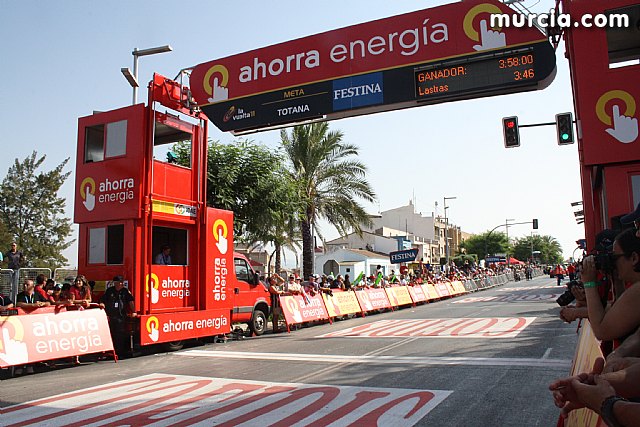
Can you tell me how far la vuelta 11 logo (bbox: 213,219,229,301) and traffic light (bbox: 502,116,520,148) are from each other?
26.7 ft

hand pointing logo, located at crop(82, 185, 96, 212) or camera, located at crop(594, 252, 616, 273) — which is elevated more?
hand pointing logo, located at crop(82, 185, 96, 212)

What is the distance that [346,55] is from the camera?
1023cm

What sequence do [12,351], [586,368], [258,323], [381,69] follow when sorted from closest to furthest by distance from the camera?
1. [586,368]
2. [12,351]
3. [381,69]
4. [258,323]

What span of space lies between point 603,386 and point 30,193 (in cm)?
4035

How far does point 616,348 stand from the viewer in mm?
3055

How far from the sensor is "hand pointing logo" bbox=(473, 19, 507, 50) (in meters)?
9.02

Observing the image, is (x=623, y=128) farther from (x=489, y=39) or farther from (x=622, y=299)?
(x=622, y=299)

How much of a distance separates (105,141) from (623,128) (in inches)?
418

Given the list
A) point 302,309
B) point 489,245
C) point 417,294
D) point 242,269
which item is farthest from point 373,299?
point 489,245

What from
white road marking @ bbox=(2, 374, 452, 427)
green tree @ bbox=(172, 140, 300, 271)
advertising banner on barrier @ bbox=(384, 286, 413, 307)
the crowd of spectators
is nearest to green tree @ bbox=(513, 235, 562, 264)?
advertising banner on barrier @ bbox=(384, 286, 413, 307)

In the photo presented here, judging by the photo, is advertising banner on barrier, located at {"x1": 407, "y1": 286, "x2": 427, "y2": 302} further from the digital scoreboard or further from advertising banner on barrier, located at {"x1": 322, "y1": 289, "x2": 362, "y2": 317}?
the digital scoreboard

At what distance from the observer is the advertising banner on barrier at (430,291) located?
27831mm

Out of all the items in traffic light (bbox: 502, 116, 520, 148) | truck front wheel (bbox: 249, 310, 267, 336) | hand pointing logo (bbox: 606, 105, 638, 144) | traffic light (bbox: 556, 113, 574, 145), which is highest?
traffic light (bbox: 502, 116, 520, 148)

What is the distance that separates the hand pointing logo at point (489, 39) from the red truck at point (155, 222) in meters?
7.08
